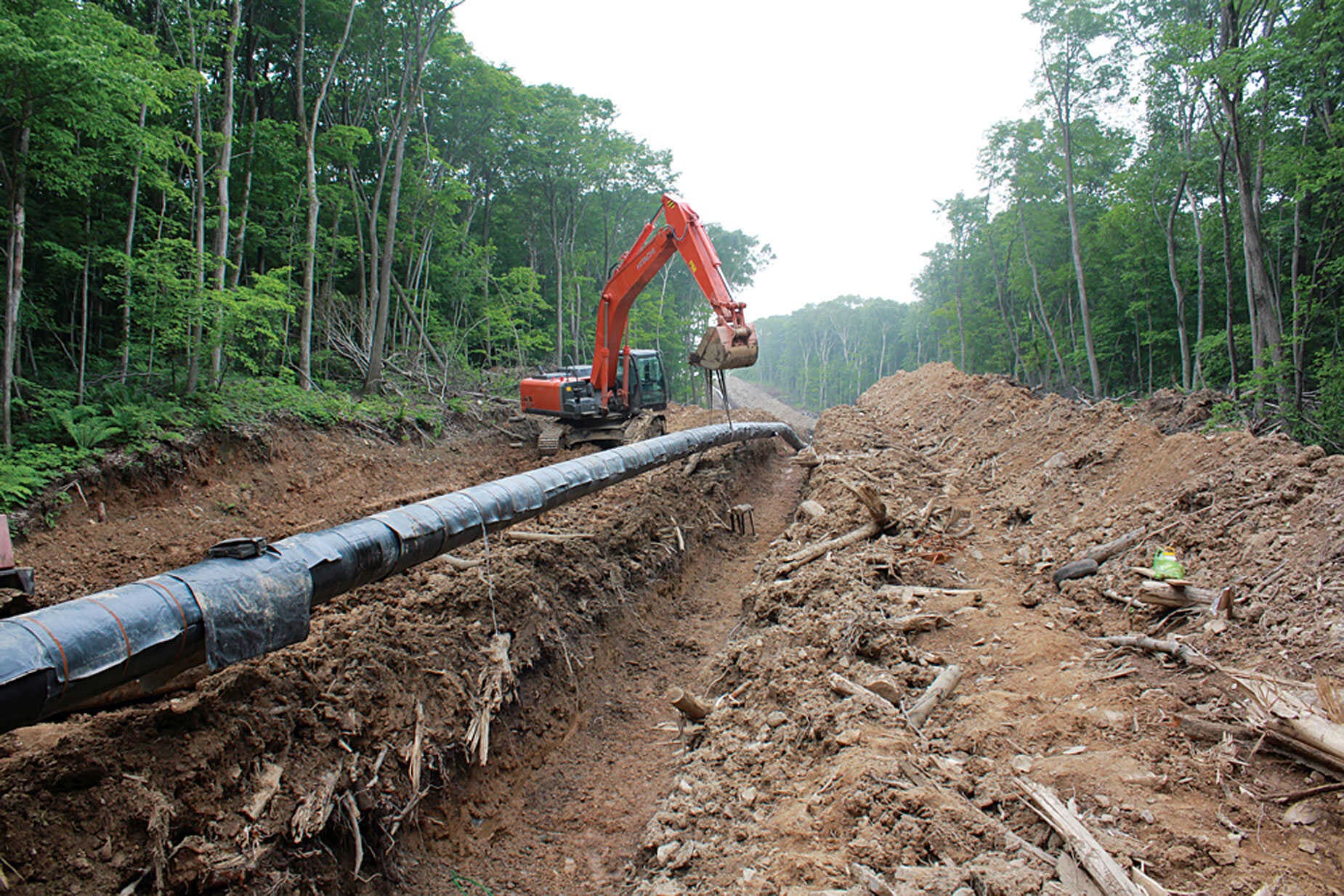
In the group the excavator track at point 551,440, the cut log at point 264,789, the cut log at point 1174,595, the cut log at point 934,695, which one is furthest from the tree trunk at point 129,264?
the cut log at point 1174,595

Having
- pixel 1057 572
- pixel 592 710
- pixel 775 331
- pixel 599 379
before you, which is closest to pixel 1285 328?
pixel 1057 572

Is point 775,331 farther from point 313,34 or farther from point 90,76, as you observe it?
point 90,76

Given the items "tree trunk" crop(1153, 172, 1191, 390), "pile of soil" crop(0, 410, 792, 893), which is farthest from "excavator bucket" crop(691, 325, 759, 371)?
"tree trunk" crop(1153, 172, 1191, 390)

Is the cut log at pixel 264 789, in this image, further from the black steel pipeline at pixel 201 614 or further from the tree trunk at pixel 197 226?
the tree trunk at pixel 197 226

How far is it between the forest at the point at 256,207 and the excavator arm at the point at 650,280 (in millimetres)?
5444

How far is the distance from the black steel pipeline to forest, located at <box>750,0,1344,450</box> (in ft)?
38.4

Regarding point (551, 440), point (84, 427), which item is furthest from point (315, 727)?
point (551, 440)

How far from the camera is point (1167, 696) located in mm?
3547

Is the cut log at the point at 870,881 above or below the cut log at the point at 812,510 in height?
below

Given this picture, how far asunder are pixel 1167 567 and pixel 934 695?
2473 mm

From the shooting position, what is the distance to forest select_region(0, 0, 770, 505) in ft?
26.1

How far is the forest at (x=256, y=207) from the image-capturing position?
7.94m

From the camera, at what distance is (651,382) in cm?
1358

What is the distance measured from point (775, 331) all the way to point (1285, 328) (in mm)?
99572
